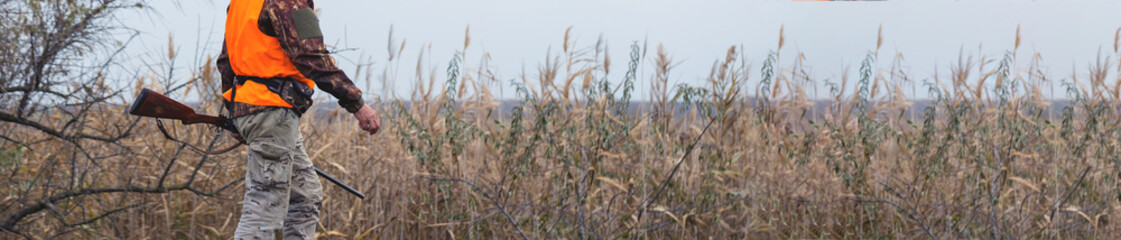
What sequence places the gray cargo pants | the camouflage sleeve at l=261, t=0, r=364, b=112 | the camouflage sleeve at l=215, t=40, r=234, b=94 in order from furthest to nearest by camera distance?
1. the camouflage sleeve at l=215, t=40, r=234, b=94
2. the gray cargo pants
3. the camouflage sleeve at l=261, t=0, r=364, b=112

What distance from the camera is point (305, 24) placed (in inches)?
128

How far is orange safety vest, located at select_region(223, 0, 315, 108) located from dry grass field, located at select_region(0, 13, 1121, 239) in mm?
1157

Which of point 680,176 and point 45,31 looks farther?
point 680,176

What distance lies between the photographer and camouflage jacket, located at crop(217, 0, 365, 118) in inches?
127

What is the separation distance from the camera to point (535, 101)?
4633 millimetres

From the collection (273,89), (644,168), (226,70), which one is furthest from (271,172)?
Result: (644,168)

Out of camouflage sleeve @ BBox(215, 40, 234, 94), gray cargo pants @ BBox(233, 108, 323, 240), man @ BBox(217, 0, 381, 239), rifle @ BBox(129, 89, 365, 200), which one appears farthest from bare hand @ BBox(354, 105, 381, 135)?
camouflage sleeve @ BBox(215, 40, 234, 94)

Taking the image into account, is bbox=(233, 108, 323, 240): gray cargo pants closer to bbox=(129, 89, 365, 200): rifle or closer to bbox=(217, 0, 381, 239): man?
bbox=(217, 0, 381, 239): man

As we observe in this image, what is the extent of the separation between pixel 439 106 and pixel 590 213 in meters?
1.04

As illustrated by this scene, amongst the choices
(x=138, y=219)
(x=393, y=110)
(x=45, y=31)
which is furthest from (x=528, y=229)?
(x=45, y=31)

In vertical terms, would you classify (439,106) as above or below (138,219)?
above

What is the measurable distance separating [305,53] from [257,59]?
0.66ft

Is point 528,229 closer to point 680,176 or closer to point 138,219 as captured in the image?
point 680,176

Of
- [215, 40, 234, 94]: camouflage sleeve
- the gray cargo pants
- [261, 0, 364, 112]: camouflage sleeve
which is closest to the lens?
[261, 0, 364, 112]: camouflage sleeve
